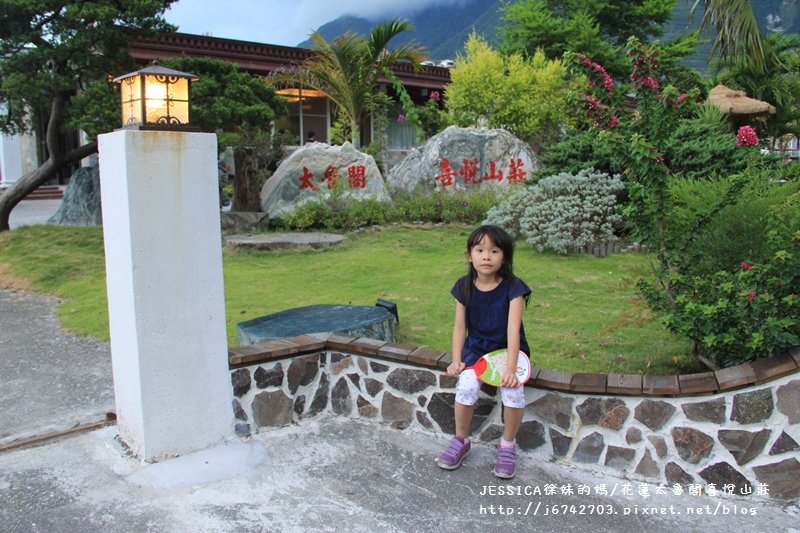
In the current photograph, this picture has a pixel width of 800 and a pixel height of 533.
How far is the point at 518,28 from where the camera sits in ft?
74.9

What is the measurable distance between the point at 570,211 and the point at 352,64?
8.18m

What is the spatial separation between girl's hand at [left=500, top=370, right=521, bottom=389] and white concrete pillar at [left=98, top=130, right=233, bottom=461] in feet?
4.78

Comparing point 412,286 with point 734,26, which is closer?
point 412,286

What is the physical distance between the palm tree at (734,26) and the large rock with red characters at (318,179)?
5.62 m

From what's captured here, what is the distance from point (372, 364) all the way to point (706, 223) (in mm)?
2083

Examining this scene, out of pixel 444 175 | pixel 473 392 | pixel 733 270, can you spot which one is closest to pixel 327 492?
pixel 473 392

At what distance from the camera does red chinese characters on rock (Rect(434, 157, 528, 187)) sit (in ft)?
41.5

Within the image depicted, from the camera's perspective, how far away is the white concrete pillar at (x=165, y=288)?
3.37 m

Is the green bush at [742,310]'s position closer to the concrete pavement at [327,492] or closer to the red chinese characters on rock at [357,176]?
the concrete pavement at [327,492]

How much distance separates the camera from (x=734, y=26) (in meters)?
9.67

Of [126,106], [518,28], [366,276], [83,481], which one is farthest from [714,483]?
[518,28]

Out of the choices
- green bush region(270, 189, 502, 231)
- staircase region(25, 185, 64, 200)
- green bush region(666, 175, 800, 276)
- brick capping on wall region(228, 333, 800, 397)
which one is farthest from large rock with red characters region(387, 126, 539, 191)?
staircase region(25, 185, 64, 200)

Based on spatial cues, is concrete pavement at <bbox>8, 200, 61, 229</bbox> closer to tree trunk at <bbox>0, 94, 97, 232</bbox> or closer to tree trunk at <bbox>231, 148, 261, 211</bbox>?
tree trunk at <bbox>0, 94, 97, 232</bbox>

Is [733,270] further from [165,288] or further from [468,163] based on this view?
[468,163]
